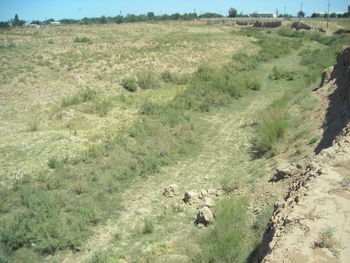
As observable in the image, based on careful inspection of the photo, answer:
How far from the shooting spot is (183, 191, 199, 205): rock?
9378 mm

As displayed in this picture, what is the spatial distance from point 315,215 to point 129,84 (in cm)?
1802

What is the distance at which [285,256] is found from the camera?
4.70 metres

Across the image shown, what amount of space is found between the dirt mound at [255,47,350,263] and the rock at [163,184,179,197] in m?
3.20

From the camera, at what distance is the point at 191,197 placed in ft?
30.9

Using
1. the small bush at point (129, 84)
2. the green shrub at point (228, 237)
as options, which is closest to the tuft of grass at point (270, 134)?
the green shrub at point (228, 237)

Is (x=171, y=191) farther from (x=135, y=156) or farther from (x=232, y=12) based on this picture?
(x=232, y=12)

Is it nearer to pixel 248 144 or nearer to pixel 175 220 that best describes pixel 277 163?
pixel 248 144

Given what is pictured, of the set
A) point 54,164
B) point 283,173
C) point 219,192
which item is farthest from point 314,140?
point 54,164

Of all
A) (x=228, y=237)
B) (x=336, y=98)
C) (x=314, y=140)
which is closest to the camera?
(x=228, y=237)

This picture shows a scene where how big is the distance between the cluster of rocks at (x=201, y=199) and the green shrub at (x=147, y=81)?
540 inches

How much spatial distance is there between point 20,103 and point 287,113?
14.3 m

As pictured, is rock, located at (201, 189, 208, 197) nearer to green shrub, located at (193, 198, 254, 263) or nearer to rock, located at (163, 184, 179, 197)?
rock, located at (163, 184, 179, 197)

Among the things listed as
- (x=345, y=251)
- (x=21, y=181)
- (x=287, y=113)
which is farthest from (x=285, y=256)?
(x=287, y=113)

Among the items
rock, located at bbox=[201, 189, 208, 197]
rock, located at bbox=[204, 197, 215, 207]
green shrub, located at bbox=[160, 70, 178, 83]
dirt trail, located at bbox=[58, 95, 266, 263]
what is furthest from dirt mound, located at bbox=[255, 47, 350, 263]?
green shrub, located at bbox=[160, 70, 178, 83]
